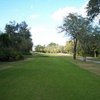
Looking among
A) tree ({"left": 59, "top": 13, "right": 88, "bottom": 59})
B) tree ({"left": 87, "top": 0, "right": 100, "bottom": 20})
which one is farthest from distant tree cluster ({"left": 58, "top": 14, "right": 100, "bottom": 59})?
tree ({"left": 87, "top": 0, "right": 100, "bottom": 20})

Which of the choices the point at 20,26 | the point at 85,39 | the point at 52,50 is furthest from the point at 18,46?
the point at 52,50

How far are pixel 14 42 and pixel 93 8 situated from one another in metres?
53.9

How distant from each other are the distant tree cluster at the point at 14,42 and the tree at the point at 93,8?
71.6 ft

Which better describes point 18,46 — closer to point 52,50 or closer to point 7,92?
point 7,92

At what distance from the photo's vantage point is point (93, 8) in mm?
38125

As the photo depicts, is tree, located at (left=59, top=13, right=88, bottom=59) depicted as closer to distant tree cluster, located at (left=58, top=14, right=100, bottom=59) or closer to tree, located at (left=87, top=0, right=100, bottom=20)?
distant tree cluster, located at (left=58, top=14, right=100, bottom=59)

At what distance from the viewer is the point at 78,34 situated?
6912 cm

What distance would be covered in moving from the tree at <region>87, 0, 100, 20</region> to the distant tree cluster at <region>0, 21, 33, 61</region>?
71.6ft

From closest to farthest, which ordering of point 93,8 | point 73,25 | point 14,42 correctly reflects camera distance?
point 93,8 < point 73,25 < point 14,42

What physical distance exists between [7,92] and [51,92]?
2226mm

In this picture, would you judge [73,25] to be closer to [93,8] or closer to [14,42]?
[14,42]

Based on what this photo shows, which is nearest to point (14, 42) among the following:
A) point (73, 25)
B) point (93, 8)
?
point (73, 25)

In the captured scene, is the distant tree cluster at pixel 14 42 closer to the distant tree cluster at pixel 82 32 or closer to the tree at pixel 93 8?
the distant tree cluster at pixel 82 32

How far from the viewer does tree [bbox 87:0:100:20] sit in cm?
3732
